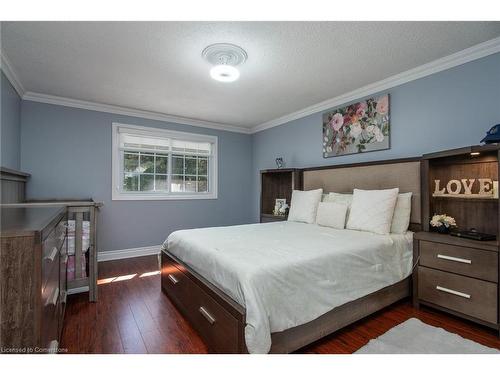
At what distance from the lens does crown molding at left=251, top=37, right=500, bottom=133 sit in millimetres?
2121

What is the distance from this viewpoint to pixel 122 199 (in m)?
3.79

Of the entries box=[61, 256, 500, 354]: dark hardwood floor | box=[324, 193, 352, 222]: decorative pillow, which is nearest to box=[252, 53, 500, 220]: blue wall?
box=[324, 193, 352, 222]: decorative pillow

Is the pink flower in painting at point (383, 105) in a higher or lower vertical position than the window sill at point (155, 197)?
higher

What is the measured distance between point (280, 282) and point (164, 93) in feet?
9.32

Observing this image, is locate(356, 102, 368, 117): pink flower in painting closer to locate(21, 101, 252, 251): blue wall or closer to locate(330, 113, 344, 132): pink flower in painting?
locate(330, 113, 344, 132): pink flower in painting

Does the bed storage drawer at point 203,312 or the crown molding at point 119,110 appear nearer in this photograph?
the bed storage drawer at point 203,312

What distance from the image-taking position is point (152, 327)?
1896 mm

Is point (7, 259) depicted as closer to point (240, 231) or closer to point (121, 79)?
point (240, 231)

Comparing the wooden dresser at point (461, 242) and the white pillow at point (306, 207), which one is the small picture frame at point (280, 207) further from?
the wooden dresser at point (461, 242)

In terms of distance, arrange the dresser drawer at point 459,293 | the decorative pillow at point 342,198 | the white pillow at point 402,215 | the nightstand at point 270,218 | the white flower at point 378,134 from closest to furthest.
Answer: the dresser drawer at point 459,293 → the white pillow at point 402,215 → the decorative pillow at point 342,198 → the white flower at point 378,134 → the nightstand at point 270,218

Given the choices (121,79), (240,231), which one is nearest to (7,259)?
(240,231)

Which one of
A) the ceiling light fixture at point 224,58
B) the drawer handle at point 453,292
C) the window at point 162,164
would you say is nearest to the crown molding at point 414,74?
the ceiling light fixture at point 224,58

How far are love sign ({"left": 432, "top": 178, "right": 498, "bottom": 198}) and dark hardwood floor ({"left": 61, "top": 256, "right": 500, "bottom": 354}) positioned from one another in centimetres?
106

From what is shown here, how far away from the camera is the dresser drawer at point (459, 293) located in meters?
1.76
